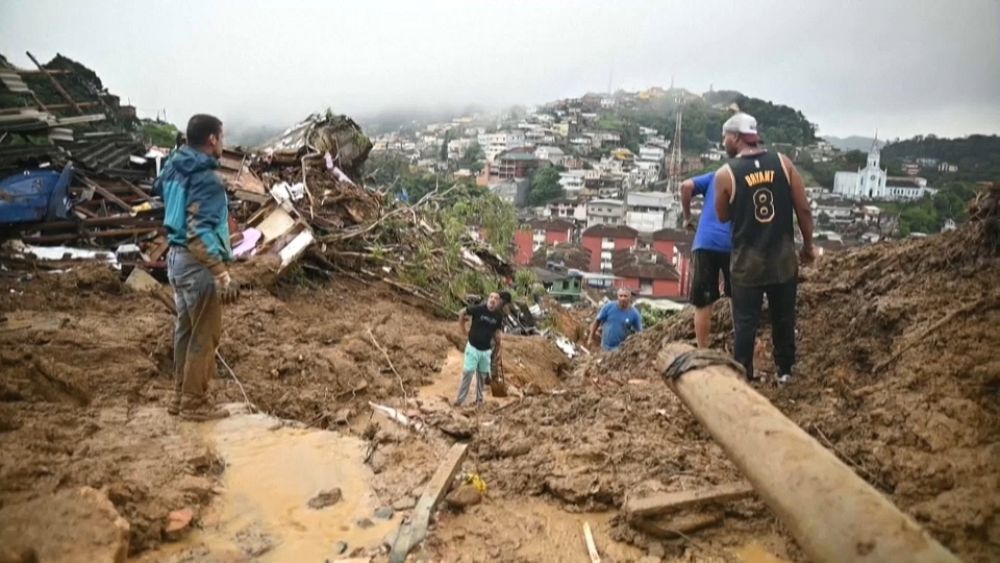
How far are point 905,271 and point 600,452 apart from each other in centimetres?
269

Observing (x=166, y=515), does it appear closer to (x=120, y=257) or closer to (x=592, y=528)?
(x=592, y=528)

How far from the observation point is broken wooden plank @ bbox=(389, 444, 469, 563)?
243 centimetres

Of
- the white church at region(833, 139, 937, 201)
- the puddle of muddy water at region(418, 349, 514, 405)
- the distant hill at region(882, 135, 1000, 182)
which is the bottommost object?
the puddle of muddy water at region(418, 349, 514, 405)

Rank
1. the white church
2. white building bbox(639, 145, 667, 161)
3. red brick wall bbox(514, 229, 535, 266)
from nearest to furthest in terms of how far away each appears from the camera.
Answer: the white church < red brick wall bbox(514, 229, 535, 266) < white building bbox(639, 145, 667, 161)

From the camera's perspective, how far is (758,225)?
353cm

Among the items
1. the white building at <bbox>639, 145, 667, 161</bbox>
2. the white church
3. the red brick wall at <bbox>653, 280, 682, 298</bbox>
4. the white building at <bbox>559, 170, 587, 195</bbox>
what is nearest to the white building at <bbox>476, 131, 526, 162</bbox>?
the white building at <bbox>639, 145, 667, 161</bbox>

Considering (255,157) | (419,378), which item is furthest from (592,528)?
(255,157)

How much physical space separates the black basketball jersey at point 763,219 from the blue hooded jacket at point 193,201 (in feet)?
9.74

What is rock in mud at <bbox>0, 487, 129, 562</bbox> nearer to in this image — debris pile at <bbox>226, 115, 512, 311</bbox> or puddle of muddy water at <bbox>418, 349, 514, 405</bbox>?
puddle of muddy water at <bbox>418, 349, 514, 405</bbox>

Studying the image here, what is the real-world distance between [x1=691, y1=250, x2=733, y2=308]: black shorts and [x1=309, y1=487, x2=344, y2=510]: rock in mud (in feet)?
8.39

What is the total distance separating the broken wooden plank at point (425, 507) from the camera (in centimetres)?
243

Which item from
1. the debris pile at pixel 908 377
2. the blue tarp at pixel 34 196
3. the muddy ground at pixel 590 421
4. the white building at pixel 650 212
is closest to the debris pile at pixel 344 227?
the blue tarp at pixel 34 196

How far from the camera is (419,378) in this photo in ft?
20.6

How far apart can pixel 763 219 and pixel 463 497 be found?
2.20m
